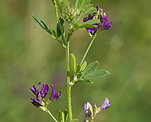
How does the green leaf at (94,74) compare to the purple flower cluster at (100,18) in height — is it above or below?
below

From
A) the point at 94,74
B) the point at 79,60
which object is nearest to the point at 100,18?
the point at 94,74

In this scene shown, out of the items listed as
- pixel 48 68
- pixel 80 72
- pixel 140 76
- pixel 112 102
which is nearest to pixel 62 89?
pixel 48 68

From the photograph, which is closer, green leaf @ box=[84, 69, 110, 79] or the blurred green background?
green leaf @ box=[84, 69, 110, 79]

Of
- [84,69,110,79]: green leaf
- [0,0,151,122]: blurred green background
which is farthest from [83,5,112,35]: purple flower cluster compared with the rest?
[0,0,151,122]: blurred green background

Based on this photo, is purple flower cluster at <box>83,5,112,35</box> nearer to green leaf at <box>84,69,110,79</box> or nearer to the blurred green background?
green leaf at <box>84,69,110,79</box>

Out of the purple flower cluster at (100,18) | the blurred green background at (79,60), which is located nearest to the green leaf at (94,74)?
the purple flower cluster at (100,18)

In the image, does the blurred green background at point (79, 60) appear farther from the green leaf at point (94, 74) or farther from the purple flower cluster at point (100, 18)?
the green leaf at point (94, 74)

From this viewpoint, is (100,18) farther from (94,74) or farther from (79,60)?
(79,60)

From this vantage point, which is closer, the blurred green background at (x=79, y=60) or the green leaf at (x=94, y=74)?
the green leaf at (x=94, y=74)
